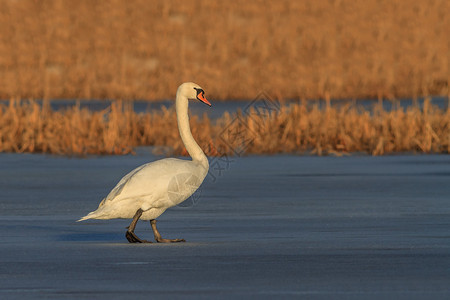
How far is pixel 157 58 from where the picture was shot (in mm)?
60938

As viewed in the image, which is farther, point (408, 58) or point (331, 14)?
point (331, 14)

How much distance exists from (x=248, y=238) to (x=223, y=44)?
52930mm

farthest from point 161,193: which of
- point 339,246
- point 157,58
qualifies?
point 157,58

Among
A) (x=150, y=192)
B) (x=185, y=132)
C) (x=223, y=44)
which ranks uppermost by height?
(x=185, y=132)

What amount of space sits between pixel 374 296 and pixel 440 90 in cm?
3594

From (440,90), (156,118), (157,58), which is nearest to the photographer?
(156,118)

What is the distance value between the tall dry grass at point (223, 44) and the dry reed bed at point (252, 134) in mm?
23373

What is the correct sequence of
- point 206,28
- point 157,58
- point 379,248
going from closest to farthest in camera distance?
point 379,248, point 157,58, point 206,28

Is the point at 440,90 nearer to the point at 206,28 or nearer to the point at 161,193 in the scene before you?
the point at 206,28

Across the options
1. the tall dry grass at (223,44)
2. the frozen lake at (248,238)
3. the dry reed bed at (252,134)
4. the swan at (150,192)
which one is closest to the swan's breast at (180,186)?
the swan at (150,192)

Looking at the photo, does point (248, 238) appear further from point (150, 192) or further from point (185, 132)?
point (185, 132)

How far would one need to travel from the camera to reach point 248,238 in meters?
10.1

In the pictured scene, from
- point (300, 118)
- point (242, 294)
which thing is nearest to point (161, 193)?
point (242, 294)

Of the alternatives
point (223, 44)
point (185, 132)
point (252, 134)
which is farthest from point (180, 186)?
point (223, 44)
